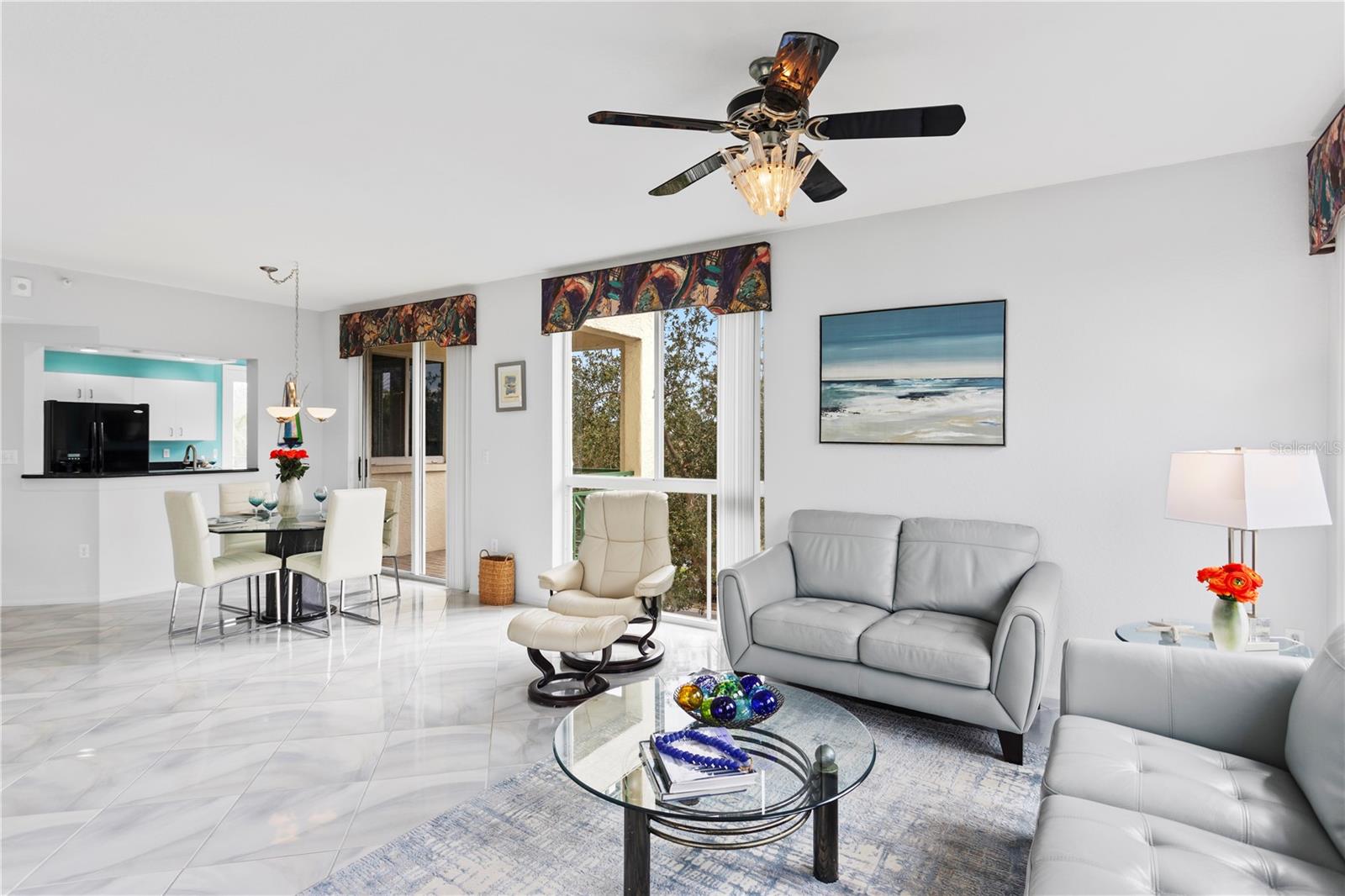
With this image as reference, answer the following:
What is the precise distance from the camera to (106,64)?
2.37 meters

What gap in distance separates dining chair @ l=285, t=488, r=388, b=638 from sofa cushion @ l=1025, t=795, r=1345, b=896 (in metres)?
4.30

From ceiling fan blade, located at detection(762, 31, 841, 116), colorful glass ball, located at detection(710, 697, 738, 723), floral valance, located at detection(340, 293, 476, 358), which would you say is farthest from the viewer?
floral valance, located at detection(340, 293, 476, 358)

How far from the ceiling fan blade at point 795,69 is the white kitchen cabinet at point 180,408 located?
24.6 ft

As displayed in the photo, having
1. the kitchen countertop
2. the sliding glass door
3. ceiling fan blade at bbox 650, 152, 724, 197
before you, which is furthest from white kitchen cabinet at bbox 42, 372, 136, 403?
ceiling fan blade at bbox 650, 152, 724, 197

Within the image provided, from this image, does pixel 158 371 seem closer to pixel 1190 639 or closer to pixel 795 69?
pixel 795 69

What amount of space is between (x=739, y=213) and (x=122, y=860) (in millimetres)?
3842

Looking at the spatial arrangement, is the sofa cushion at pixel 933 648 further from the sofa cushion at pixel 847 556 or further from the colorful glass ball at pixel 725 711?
the colorful glass ball at pixel 725 711

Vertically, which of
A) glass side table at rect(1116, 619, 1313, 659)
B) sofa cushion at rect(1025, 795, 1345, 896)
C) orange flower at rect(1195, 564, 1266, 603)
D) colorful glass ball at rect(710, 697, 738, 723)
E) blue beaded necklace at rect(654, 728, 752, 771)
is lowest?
blue beaded necklace at rect(654, 728, 752, 771)

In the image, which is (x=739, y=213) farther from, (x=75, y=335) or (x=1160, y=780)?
(x=75, y=335)

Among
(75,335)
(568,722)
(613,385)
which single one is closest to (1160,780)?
(568,722)

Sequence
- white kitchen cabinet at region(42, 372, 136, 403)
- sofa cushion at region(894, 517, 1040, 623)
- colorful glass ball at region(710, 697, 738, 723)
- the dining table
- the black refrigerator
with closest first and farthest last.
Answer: colorful glass ball at region(710, 697, 738, 723), sofa cushion at region(894, 517, 1040, 623), the dining table, the black refrigerator, white kitchen cabinet at region(42, 372, 136, 403)

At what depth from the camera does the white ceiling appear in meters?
2.13

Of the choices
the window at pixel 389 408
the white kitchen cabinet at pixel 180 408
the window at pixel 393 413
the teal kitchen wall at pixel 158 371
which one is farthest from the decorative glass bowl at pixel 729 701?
the white kitchen cabinet at pixel 180 408

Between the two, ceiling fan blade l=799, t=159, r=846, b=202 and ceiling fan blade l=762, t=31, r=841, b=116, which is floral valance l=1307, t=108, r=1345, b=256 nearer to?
ceiling fan blade l=799, t=159, r=846, b=202
